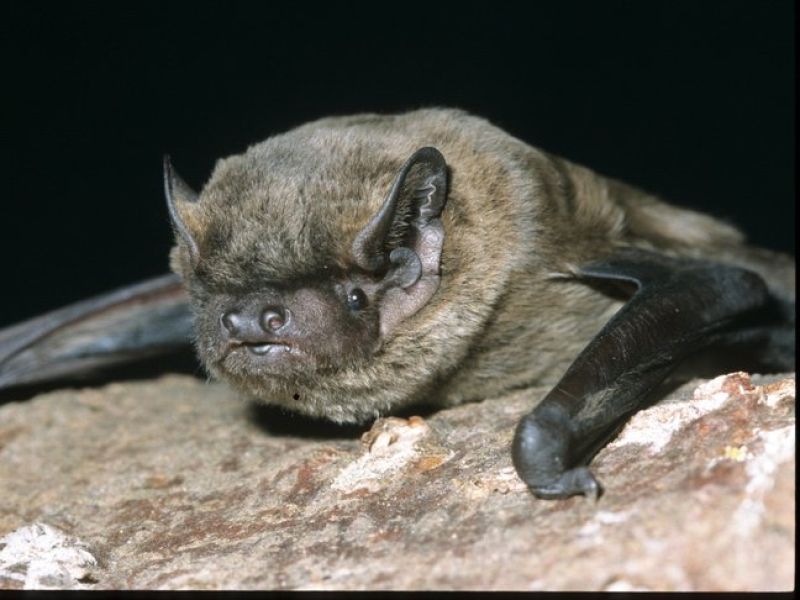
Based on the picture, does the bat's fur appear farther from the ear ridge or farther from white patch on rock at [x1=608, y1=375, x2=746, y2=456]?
white patch on rock at [x1=608, y1=375, x2=746, y2=456]

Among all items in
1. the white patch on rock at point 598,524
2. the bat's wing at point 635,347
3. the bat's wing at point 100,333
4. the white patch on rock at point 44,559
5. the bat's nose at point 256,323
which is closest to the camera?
the white patch on rock at point 598,524

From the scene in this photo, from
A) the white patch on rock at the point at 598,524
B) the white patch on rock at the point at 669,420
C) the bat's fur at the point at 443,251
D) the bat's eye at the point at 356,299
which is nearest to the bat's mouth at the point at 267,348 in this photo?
the bat's fur at the point at 443,251

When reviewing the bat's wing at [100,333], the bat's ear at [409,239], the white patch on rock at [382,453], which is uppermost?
the bat's ear at [409,239]

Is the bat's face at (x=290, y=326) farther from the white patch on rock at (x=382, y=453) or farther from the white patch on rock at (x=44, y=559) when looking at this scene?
the white patch on rock at (x=44, y=559)

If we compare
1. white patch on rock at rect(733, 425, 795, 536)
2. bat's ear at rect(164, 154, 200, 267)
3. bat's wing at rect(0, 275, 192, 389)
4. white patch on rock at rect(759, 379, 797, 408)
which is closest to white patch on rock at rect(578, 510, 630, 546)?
white patch on rock at rect(733, 425, 795, 536)

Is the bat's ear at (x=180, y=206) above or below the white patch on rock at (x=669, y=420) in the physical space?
above

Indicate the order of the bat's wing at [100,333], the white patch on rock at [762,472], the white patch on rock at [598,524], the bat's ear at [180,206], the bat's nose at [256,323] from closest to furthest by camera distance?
the white patch on rock at [762,472] → the white patch on rock at [598,524] → the bat's nose at [256,323] → the bat's ear at [180,206] → the bat's wing at [100,333]

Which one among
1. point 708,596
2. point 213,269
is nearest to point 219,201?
point 213,269
